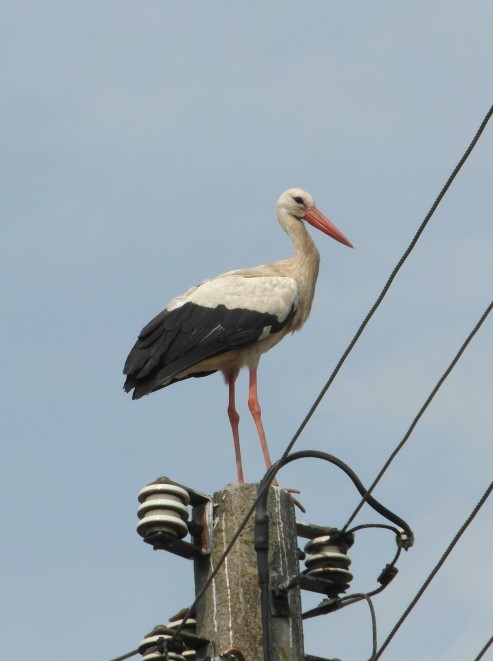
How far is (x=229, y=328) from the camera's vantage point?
35.4 ft

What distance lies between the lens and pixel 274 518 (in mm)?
6328

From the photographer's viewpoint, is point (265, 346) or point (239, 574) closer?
point (239, 574)

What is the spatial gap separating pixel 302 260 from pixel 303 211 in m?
0.68

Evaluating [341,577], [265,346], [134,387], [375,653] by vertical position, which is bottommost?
[375,653]

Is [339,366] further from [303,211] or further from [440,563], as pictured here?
[303,211]

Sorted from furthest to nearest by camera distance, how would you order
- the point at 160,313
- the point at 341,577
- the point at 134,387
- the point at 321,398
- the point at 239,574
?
the point at 160,313, the point at 134,387, the point at 341,577, the point at 239,574, the point at 321,398

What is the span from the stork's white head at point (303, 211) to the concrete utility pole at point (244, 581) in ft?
20.0

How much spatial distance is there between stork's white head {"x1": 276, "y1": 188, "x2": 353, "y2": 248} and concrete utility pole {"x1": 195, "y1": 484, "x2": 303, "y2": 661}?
6.11m

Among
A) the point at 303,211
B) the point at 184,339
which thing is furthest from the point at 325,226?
the point at 184,339

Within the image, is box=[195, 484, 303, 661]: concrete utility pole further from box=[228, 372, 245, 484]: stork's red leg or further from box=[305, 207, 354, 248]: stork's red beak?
box=[305, 207, 354, 248]: stork's red beak

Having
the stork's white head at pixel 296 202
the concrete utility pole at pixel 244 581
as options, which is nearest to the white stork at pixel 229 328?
the stork's white head at pixel 296 202

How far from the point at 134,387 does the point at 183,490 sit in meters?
3.80

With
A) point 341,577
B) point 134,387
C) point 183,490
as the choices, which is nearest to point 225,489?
point 183,490

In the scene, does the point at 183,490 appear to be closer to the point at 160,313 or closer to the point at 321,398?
the point at 321,398
